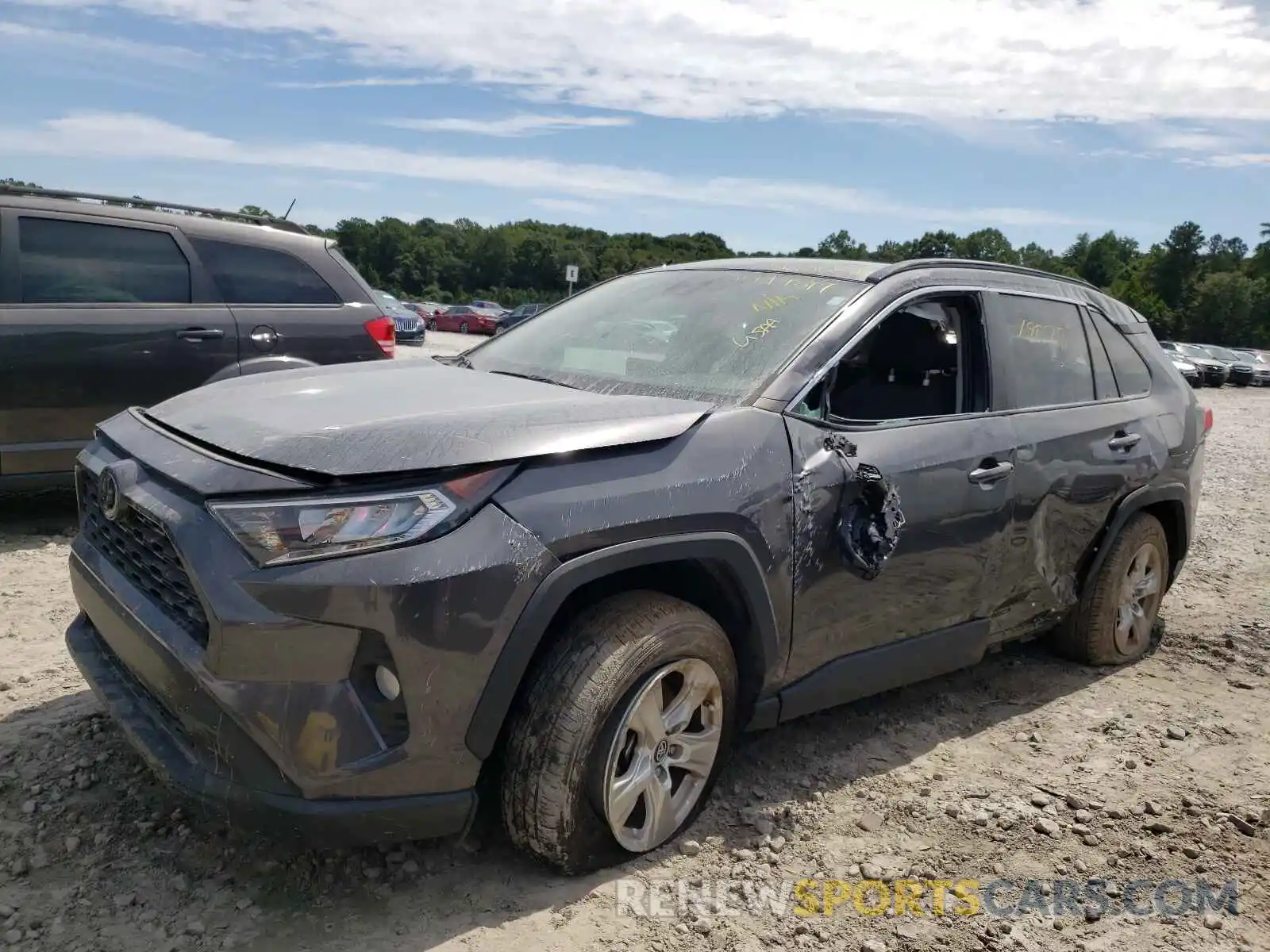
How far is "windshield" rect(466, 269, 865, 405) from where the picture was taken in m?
3.16

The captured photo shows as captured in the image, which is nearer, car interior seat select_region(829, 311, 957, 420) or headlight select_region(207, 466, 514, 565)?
headlight select_region(207, 466, 514, 565)

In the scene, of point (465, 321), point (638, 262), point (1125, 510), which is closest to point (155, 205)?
point (1125, 510)

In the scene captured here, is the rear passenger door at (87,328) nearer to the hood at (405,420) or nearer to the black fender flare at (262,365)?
the black fender flare at (262,365)

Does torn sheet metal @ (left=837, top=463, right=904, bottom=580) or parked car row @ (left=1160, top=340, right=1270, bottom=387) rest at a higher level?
parked car row @ (left=1160, top=340, right=1270, bottom=387)

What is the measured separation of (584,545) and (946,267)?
2.08m

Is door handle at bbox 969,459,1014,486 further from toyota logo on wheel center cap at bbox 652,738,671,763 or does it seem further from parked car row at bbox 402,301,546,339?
parked car row at bbox 402,301,546,339

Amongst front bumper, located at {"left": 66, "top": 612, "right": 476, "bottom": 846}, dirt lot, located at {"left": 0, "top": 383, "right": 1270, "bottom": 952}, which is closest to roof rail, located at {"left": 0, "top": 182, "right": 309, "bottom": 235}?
dirt lot, located at {"left": 0, "top": 383, "right": 1270, "bottom": 952}

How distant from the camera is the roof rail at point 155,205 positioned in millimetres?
5543

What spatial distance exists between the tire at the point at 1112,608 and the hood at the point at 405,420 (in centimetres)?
243

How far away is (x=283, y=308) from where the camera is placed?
6066 millimetres

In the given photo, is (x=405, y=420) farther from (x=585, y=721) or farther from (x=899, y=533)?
(x=899, y=533)

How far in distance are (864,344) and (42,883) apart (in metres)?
2.98

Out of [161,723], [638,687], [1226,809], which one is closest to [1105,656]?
[1226,809]

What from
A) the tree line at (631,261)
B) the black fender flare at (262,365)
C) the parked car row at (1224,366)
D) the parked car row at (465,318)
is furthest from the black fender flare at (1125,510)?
the tree line at (631,261)
